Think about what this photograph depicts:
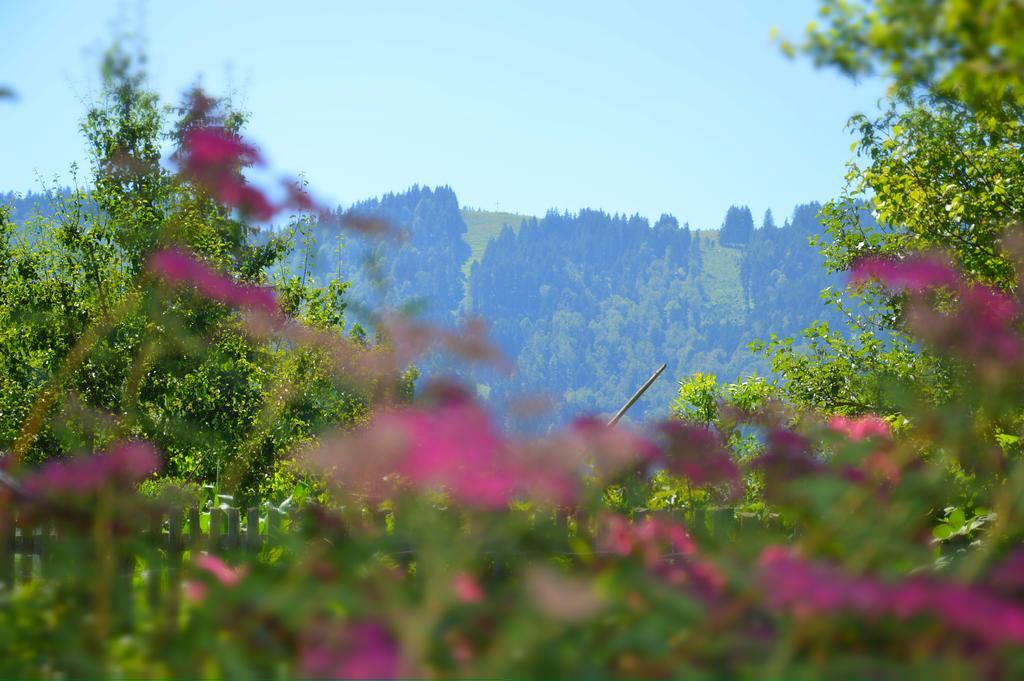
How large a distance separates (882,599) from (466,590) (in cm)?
88

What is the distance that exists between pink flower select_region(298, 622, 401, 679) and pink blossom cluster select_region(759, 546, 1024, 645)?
72 centimetres

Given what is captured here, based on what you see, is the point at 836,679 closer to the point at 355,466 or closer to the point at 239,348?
the point at 355,466

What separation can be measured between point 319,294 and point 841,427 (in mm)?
14298

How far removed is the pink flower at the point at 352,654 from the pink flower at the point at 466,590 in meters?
0.25

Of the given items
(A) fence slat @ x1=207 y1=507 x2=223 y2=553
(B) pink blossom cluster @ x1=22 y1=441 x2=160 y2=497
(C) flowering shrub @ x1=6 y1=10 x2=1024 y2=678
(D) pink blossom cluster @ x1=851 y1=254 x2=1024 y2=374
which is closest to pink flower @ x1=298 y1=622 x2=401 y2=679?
(C) flowering shrub @ x1=6 y1=10 x2=1024 y2=678

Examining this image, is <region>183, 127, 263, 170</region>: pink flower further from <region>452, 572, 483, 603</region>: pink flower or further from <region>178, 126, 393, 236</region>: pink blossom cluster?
<region>452, 572, 483, 603</region>: pink flower

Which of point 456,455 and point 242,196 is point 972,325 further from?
point 242,196

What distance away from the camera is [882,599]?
1846mm

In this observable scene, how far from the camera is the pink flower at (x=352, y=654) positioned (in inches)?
72.6

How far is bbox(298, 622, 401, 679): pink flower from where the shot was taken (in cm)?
184

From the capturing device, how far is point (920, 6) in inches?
131

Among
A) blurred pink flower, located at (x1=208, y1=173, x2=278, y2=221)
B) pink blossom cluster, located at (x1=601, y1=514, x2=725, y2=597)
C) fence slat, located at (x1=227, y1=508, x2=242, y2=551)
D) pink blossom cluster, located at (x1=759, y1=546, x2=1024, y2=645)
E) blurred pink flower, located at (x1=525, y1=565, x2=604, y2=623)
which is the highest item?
blurred pink flower, located at (x1=208, y1=173, x2=278, y2=221)

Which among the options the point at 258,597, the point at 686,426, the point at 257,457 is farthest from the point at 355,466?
the point at 257,457

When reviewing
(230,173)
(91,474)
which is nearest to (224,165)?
(230,173)
